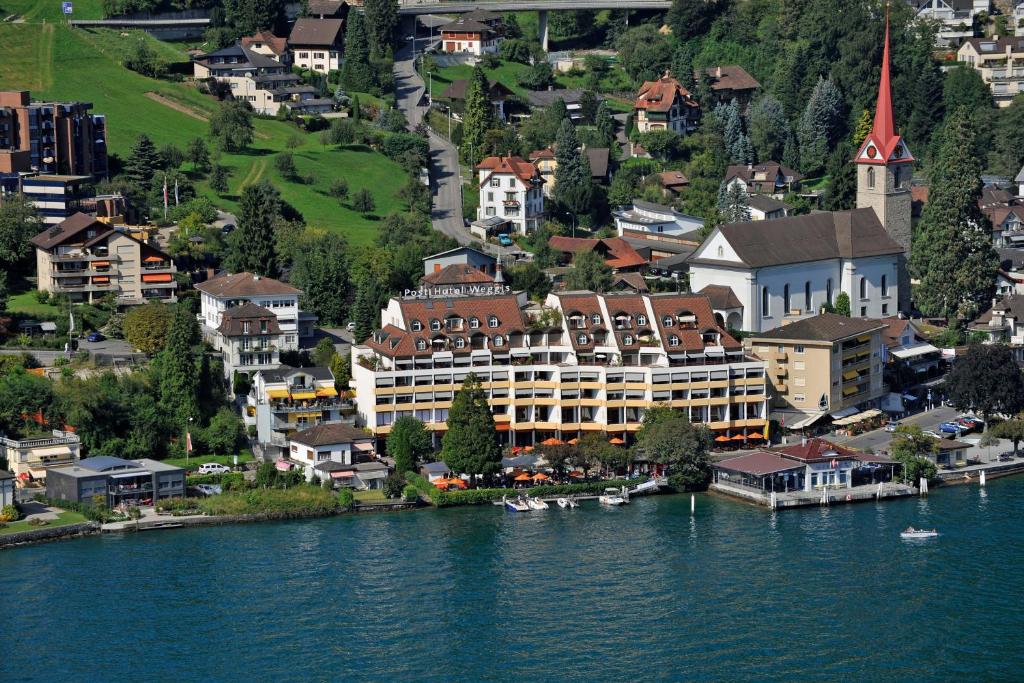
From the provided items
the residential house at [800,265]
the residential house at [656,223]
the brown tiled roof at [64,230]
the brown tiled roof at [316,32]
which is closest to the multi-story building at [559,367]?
the residential house at [800,265]

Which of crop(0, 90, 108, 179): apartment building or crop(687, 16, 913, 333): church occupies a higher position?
crop(0, 90, 108, 179): apartment building

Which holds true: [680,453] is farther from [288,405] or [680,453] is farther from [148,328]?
[148,328]

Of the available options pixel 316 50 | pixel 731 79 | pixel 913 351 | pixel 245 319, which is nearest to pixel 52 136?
pixel 245 319

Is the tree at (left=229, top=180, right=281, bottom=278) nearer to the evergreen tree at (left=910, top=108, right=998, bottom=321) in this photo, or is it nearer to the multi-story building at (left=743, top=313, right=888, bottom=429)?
the multi-story building at (left=743, top=313, right=888, bottom=429)

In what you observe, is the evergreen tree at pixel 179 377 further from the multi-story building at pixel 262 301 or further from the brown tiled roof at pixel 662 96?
the brown tiled roof at pixel 662 96

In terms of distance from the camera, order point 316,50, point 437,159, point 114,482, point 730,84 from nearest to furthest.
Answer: point 114,482 → point 437,159 → point 316,50 → point 730,84

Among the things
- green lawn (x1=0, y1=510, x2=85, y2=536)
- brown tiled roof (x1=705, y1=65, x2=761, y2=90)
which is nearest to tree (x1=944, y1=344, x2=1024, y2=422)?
green lawn (x1=0, y1=510, x2=85, y2=536)

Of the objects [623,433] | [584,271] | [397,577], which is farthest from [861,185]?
[397,577]
